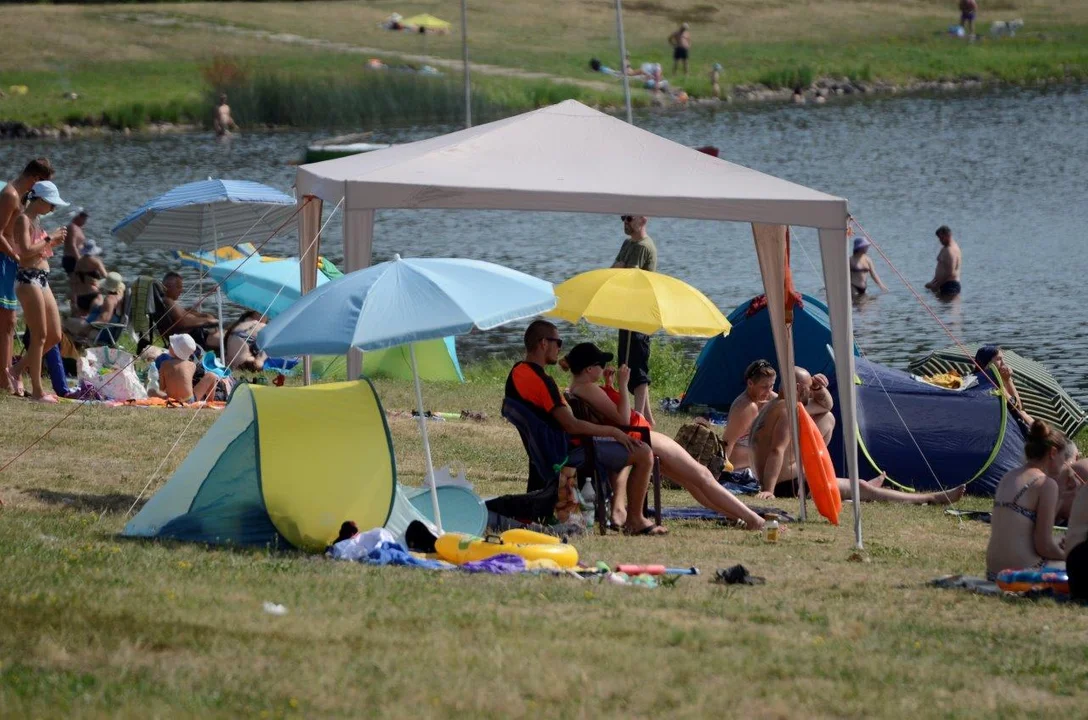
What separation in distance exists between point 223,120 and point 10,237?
3703cm

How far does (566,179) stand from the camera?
9.45 m

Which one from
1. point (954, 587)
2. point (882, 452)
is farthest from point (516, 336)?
point (954, 587)

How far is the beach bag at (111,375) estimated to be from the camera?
13133 millimetres

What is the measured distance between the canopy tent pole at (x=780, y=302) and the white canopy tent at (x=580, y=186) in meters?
0.95

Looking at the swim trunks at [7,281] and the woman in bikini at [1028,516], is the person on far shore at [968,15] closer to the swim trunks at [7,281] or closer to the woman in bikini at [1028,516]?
the swim trunks at [7,281]

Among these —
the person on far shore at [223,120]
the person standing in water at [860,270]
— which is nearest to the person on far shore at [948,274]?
the person standing in water at [860,270]

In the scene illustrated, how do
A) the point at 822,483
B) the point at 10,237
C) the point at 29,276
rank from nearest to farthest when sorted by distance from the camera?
the point at 822,483 → the point at 10,237 → the point at 29,276

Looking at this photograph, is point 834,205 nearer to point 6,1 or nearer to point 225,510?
point 225,510

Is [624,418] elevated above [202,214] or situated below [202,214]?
below

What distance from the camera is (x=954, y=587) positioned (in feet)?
26.3

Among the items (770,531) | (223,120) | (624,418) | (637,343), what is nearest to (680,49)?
(223,120)

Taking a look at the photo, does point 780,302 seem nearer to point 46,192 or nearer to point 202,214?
point 46,192

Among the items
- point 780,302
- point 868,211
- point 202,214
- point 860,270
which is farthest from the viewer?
point 868,211

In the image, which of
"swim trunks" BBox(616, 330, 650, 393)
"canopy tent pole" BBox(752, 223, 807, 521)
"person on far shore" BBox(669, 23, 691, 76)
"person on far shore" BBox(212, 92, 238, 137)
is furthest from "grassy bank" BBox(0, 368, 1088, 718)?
"person on far shore" BBox(669, 23, 691, 76)
